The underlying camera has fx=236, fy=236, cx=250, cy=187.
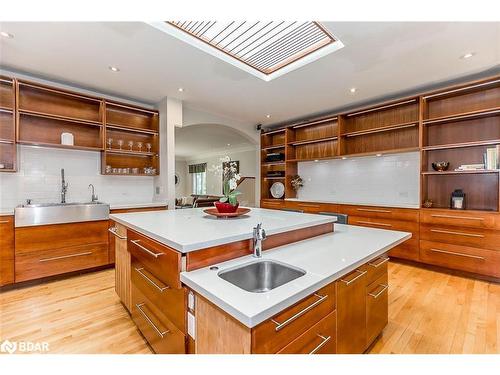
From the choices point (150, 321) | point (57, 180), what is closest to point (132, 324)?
point (150, 321)

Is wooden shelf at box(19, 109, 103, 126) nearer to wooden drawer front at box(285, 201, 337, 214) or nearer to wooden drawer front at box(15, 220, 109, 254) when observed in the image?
wooden drawer front at box(15, 220, 109, 254)

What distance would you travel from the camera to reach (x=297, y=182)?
513cm

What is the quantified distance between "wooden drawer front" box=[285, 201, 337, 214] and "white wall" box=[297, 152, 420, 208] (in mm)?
294

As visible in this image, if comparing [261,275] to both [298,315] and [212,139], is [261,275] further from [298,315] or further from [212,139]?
[212,139]

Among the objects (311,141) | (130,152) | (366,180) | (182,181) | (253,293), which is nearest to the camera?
(253,293)

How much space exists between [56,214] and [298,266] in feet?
9.64

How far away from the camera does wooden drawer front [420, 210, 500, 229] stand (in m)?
2.72

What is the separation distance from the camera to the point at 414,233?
10.6 ft

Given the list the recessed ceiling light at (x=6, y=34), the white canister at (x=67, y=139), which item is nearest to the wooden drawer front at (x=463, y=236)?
the white canister at (x=67, y=139)

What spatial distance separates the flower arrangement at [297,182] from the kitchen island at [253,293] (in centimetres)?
323

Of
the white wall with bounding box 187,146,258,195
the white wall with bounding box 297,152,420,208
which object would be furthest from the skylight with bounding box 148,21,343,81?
the white wall with bounding box 187,146,258,195

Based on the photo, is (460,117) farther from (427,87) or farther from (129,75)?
(129,75)

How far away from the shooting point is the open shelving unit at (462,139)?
296 centimetres
